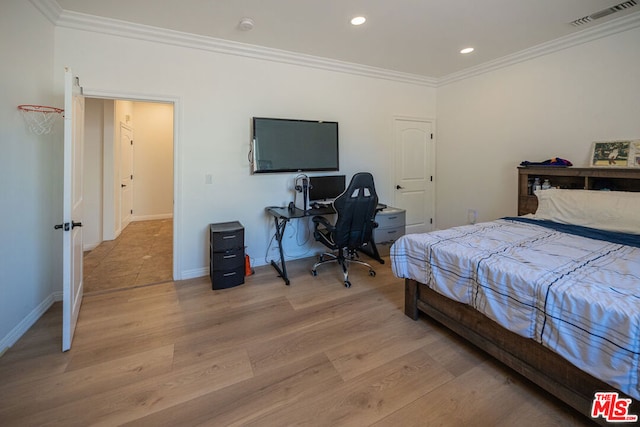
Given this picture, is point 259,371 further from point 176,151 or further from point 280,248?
point 176,151

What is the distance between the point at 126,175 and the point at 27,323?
4485 mm

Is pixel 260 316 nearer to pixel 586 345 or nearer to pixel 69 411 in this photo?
pixel 69 411

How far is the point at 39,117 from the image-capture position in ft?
8.07

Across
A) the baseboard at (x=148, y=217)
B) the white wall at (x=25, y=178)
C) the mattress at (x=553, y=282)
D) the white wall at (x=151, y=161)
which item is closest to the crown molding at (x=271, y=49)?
the white wall at (x=25, y=178)

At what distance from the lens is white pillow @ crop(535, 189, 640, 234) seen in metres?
2.43

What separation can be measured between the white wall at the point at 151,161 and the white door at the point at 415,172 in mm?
5340

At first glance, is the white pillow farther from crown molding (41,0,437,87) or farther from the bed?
crown molding (41,0,437,87)

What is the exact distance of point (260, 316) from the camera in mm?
2572

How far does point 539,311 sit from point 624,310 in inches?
13.0

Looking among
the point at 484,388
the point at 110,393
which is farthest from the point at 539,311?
the point at 110,393

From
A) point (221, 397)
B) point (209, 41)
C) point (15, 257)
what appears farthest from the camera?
point (209, 41)

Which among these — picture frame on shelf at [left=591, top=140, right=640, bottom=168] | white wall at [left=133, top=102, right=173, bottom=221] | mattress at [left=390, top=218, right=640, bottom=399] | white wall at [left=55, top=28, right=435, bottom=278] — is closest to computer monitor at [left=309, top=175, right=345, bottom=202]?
white wall at [left=55, top=28, right=435, bottom=278]

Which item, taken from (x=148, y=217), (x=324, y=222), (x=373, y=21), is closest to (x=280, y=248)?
(x=324, y=222)

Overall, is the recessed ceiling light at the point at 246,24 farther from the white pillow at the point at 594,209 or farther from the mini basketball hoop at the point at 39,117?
the white pillow at the point at 594,209
